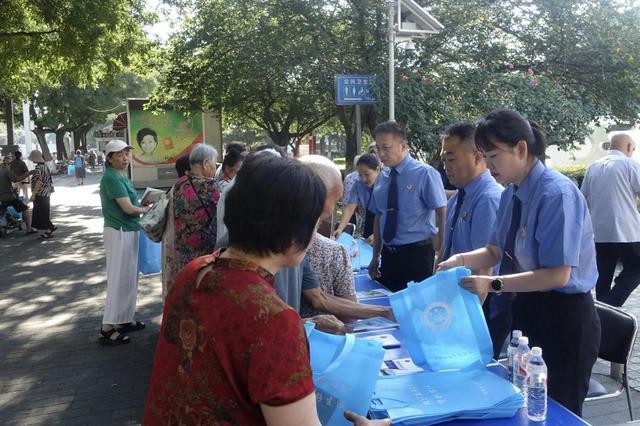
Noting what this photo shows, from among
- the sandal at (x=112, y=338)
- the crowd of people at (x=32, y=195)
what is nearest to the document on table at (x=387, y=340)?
the sandal at (x=112, y=338)

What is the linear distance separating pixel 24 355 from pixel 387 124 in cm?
377

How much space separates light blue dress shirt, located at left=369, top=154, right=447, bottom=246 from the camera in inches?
163

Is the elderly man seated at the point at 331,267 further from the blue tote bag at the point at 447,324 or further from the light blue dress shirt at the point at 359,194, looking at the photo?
the light blue dress shirt at the point at 359,194

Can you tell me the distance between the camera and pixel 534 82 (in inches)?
399

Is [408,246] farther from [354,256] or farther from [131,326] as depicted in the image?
[131,326]

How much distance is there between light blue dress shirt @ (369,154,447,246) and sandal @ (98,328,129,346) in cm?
272

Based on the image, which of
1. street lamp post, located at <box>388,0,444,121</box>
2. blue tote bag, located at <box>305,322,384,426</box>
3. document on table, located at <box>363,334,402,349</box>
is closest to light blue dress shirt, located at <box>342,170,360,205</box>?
street lamp post, located at <box>388,0,444,121</box>

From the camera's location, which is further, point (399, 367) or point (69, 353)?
point (69, 353)

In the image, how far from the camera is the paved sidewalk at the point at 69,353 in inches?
153

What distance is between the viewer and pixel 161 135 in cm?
2202

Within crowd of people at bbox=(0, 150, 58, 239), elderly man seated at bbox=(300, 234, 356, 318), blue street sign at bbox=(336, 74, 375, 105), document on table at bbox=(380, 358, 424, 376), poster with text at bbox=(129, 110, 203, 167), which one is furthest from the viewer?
poster with text at bbox=(129, 110, 203, 167)

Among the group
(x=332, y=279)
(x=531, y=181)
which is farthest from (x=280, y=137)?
(x=531, y=181)

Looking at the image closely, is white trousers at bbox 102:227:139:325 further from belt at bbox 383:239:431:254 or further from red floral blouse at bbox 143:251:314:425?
red floral blouse at bbox 143:251:314:425

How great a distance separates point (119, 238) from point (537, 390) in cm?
417
